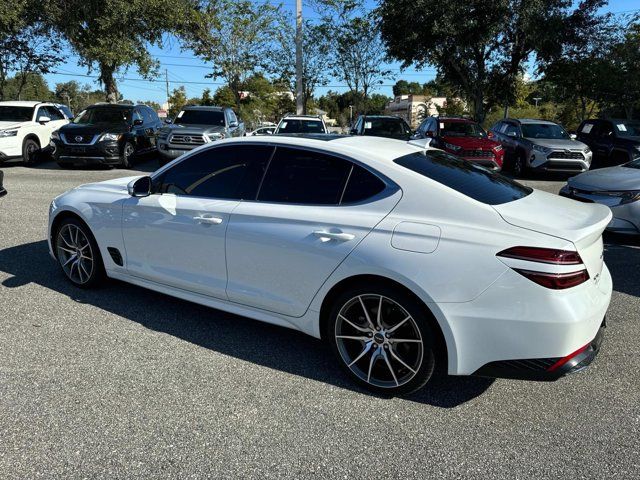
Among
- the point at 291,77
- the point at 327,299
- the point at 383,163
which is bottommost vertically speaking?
the point at 327,299

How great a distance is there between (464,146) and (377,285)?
10777 millimetres

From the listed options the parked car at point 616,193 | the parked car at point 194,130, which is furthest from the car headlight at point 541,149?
the parked car at point 194,130

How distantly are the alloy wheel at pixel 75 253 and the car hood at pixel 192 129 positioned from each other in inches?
360

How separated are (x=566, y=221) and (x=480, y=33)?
18151 mm

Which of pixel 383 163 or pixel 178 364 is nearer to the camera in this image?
pixel 383 163

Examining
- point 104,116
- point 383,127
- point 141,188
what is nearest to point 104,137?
point 104,116

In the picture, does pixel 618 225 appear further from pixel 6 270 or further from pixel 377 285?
pixel 6 270

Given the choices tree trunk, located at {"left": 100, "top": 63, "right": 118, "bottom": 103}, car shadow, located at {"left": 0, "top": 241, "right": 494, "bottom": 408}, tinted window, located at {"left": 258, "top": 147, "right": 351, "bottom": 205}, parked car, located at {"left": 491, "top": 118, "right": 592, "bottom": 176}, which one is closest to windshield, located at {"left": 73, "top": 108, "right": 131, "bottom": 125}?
tree trunk, located at {"left": 100, "top": 63, "right": 118, "bottom": 103}

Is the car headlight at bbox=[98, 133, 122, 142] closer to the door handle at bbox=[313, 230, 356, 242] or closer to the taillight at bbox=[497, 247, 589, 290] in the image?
the door handle at bbox=[313, 230, 356, 242]

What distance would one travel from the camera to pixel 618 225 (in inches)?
255

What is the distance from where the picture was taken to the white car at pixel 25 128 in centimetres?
1373

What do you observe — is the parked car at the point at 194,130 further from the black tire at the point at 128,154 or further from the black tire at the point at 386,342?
the black tire at the point at 386,342

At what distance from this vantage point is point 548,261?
2.63 meters

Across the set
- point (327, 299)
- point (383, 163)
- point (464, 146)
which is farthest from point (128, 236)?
point (464, 146)
